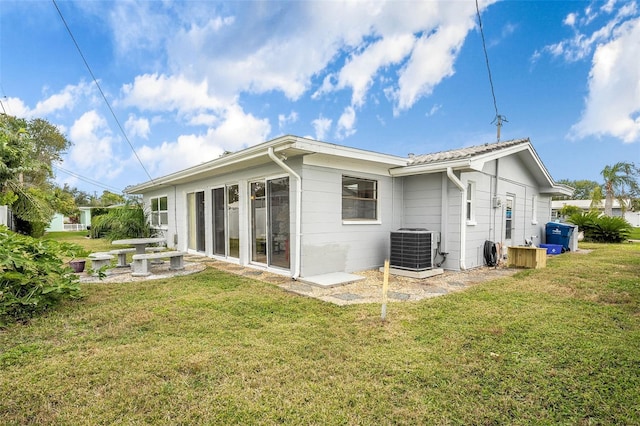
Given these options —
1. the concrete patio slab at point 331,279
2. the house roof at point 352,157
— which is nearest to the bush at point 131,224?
the house roof at point 352,157

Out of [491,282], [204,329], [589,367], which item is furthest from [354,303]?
[491,282]

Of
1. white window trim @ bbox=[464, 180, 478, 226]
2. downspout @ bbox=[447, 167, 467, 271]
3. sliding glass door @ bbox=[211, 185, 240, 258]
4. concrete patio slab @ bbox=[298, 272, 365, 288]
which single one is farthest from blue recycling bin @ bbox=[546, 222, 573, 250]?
sliding glass door @ bbox=[211, 185, 240, 258]

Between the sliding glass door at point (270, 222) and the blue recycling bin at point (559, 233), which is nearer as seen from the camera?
the sliding glass door at point (270, 222)

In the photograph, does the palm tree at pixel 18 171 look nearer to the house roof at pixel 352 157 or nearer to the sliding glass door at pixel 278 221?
the house roof at pixel 352 157

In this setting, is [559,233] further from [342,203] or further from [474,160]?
[342,203]

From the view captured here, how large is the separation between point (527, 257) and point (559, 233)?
563 centimetres

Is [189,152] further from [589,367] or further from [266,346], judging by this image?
[589,367]

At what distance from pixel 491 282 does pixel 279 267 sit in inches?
174

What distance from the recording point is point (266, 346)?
10.2ft

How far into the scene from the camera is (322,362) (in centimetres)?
279

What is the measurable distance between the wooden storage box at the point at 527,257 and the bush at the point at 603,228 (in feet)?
35.3

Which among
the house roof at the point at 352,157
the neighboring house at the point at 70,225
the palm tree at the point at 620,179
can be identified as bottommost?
the neighboring house at the point at 70,225

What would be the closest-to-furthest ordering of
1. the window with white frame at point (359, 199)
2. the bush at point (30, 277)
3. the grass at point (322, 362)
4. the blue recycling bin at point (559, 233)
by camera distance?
the grass at point (322, 362)
the bush at point (30, 277)
the window with white frame at point (359, 199)
the blue recycling bin at point (559, 233)

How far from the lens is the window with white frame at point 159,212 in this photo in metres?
13.3
